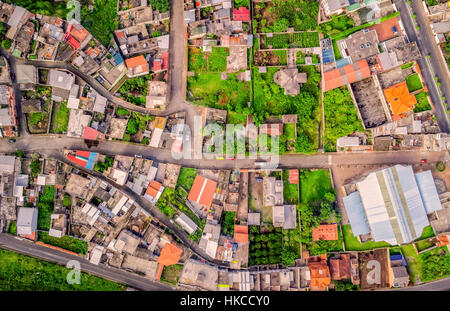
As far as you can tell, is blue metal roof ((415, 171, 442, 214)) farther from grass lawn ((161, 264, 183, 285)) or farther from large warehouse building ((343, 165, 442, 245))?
grass lawn ((161, 264, 183, 285))

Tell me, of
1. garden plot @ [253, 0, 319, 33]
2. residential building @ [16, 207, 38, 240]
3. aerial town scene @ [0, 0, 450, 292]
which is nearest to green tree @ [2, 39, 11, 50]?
aerial town scene @ [0, 0, 450, 292]

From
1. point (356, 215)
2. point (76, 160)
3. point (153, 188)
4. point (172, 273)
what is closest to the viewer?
point (356, 215)

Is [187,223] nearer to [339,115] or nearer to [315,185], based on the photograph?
[315,185]

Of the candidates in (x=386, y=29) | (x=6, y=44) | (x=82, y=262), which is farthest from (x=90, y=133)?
(x=386, y=29)

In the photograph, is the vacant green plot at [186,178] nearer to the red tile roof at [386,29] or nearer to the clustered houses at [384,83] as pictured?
the clustered houses at [384,83]

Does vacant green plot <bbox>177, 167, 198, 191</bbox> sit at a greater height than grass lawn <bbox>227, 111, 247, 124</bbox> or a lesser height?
lesser

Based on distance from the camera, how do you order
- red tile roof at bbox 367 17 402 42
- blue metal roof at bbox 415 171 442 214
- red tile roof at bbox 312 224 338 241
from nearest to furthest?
blue metal roof at bbox 415 171 442 214 < red tile roof at bbox 312 224 338 241 < red tile roof at bbox 367 17 402 42

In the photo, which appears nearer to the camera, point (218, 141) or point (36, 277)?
point (218, 141)
